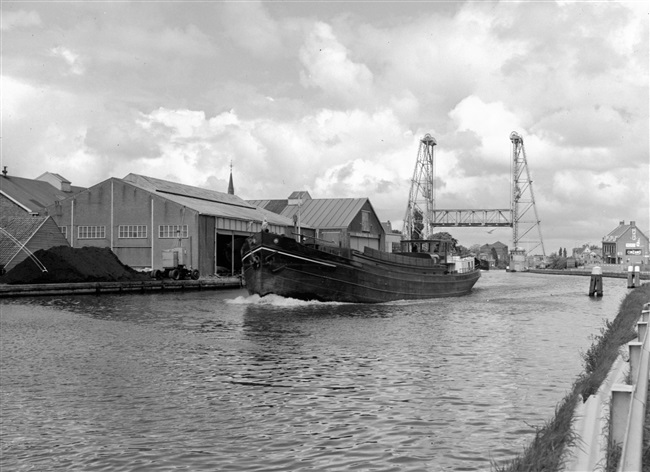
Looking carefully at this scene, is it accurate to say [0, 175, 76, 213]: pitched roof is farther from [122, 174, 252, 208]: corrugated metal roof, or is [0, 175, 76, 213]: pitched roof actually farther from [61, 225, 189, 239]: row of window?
[122, 174, 252, 208]: corrugated metal roof

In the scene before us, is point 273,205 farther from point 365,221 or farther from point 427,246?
point 427,246

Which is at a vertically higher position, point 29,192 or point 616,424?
point 29,192

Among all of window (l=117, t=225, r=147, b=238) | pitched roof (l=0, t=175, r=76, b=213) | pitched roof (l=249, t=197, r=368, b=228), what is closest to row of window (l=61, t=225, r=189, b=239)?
window (l=117, t=225, r=147, b=238)

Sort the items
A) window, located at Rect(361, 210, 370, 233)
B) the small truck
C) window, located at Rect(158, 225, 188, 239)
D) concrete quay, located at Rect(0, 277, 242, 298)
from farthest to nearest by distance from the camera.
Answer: window, located at Rect(361, 210, 370, 233)
window, located at Rect(158, 225, 188, 239)
the small truck
concrete quay, located at Rect(0, 277, 242, 298)

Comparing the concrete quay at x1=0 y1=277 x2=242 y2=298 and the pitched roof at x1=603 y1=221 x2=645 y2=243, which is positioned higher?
the pitched roof at x1=603 y1=221 x2=645 y2=243

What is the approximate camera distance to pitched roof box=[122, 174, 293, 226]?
6329 centimetres

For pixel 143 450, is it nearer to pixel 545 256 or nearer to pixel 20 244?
pixel 20 244

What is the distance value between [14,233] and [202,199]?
21.6 m

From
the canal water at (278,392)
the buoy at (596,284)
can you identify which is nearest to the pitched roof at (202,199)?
the buoy at (596,284)

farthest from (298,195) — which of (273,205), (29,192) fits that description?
(29,192)

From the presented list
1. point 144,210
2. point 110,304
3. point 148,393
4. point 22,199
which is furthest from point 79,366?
point 22,199

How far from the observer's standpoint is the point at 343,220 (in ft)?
268

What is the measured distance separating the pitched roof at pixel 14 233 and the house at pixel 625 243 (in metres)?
118

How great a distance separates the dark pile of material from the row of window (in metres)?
7.01
